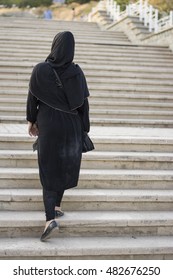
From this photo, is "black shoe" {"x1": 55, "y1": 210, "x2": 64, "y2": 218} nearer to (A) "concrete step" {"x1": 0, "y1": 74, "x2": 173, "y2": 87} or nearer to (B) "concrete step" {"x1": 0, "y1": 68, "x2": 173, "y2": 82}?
(A) "concrete step" {"x1": 0, "y1": 74, "x2": 173, "y2": 87}

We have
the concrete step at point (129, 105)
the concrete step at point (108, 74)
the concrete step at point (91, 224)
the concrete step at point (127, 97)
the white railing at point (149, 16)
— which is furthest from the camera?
the white railing at point (149, 16)

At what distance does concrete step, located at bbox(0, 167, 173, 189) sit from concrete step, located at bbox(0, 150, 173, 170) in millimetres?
119

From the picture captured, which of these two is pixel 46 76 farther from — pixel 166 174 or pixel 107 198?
pixel 166 174

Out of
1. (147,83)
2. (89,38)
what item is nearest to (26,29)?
(89,38)

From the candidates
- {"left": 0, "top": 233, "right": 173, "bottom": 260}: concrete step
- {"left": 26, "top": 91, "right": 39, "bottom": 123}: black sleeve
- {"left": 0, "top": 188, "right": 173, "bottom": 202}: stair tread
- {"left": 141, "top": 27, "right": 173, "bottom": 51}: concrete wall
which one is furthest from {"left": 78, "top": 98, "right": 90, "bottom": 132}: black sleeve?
{"left": 141, "top": 27, "right": 173, "bottom": 51}: concrete wall

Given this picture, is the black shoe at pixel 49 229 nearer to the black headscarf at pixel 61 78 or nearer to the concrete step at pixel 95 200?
the concrete step at pixel 95 200

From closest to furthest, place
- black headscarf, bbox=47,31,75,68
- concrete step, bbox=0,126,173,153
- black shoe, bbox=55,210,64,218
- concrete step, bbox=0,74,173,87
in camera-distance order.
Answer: black headscarf, bbox=47,31,75,68 → black shoe, bbox=55,210,64,218 → concrete step, bbox=0,126,173,153 → concrete step, bbox=0,74,173,87

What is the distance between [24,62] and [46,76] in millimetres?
6668

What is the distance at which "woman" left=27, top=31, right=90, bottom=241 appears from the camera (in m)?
3.78

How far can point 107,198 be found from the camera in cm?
465

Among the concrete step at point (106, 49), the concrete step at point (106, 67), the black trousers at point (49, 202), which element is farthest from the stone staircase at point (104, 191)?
the concrete step at point (106, 49)

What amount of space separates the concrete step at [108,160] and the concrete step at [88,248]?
3.92 ft

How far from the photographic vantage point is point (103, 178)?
16.2 feet

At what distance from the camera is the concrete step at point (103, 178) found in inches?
188
